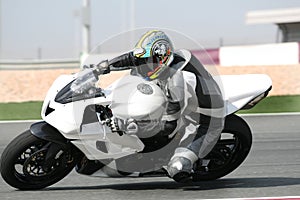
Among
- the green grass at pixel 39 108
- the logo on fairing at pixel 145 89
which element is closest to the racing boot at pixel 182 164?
the logo on fairing at pixel 145 89

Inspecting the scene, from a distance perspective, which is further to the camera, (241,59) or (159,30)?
(241,59)

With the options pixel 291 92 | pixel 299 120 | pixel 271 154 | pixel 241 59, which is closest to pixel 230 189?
pixel 271 154

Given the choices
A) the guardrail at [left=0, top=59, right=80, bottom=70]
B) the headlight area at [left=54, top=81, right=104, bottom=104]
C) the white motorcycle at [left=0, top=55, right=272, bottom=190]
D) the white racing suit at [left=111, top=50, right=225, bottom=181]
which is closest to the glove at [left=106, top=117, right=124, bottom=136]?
the white motorcycle at [left=0, top=55, right=272, bottom=190]

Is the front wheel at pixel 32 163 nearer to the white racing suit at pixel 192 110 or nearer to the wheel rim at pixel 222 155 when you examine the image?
the white racing suit at pixel 192 110

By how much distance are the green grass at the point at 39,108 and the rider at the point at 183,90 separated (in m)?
6.13

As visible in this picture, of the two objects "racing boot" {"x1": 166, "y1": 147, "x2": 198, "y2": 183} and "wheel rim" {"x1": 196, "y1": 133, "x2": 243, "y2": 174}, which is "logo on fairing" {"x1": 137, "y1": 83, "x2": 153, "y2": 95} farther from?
"wheel rim" {"x1": 196, "y1": 133, "x2": 243, "y2": 174}

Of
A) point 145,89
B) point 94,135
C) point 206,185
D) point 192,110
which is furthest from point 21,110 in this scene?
point 145,89

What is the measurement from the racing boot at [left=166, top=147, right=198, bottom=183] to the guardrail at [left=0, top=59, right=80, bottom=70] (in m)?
15.8

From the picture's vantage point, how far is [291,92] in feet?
48.8

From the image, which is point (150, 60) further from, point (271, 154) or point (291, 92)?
point (291, 92)

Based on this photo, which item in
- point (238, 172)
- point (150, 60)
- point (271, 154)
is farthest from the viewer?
point (271, 154)

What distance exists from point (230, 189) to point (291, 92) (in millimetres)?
9174

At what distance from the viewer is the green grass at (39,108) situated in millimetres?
11928

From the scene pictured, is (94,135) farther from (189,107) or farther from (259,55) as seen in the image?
(259,55)
